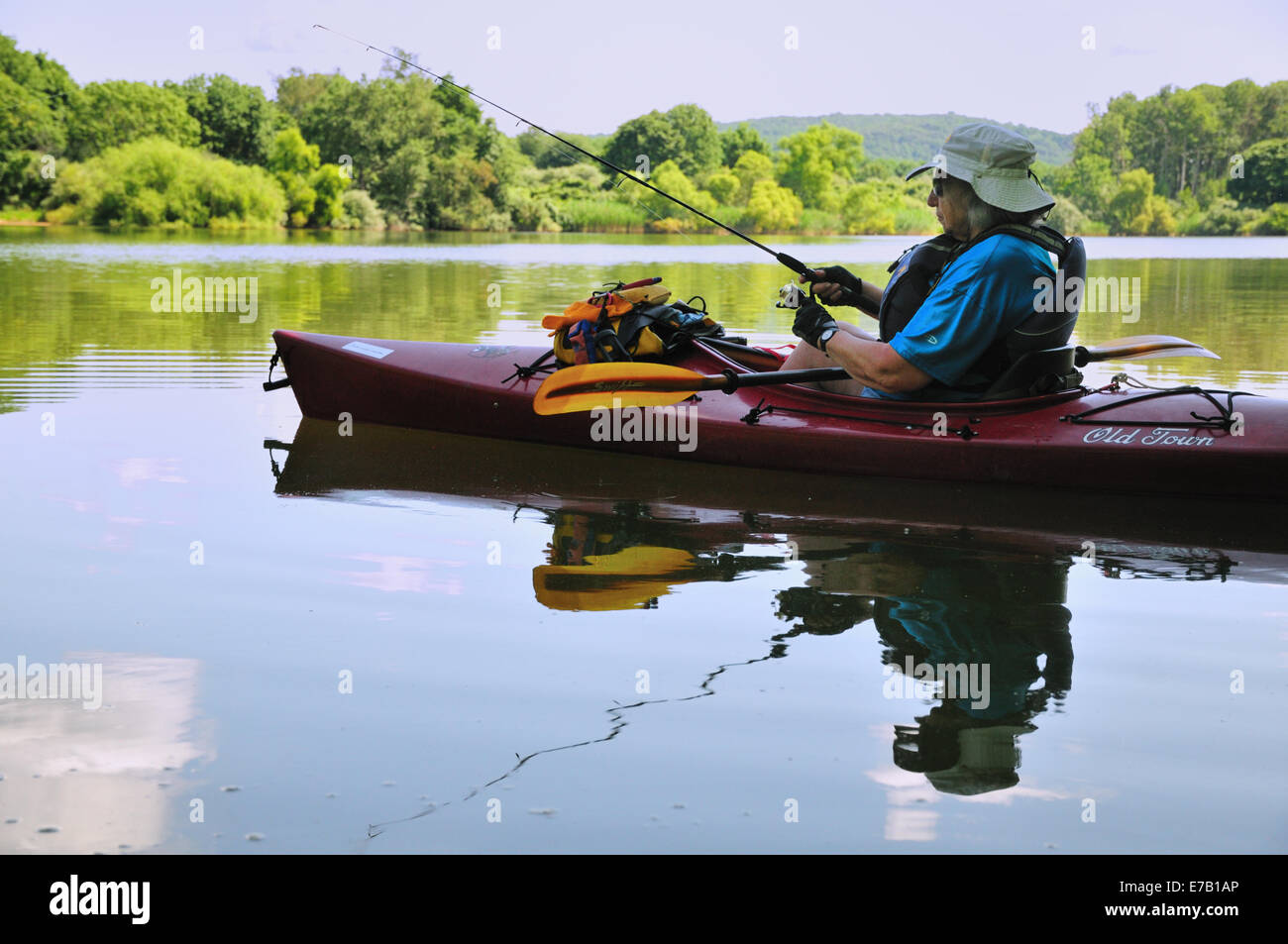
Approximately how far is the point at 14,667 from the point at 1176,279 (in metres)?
20.6

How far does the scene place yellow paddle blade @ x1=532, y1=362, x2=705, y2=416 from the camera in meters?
5.34

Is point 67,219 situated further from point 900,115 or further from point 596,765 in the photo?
point 900,115

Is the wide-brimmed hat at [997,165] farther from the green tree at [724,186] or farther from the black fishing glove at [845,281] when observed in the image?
the green tree at [724,186]

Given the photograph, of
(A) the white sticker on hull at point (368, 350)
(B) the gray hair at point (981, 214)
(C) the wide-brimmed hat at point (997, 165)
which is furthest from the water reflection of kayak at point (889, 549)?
(C) the wide-brimmed hat at point (997, 165)

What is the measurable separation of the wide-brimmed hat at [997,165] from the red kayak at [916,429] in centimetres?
86

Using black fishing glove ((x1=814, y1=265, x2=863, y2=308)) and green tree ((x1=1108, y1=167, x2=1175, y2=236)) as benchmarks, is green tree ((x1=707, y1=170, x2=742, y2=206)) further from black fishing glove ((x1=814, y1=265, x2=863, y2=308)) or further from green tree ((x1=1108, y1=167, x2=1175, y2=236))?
black fishing glove ((x1=814, y1=265, x2=863, y2=308))

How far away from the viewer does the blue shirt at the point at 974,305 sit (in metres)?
4.55

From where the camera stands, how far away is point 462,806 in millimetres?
2398

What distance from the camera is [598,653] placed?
3309 mm

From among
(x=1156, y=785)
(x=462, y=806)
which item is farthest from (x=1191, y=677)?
(x=462, y=806)

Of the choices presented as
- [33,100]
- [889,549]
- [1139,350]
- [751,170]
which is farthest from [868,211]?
[889,549]

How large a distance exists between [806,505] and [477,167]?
50.4 meters

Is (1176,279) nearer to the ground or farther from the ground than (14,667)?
farther from the ground
